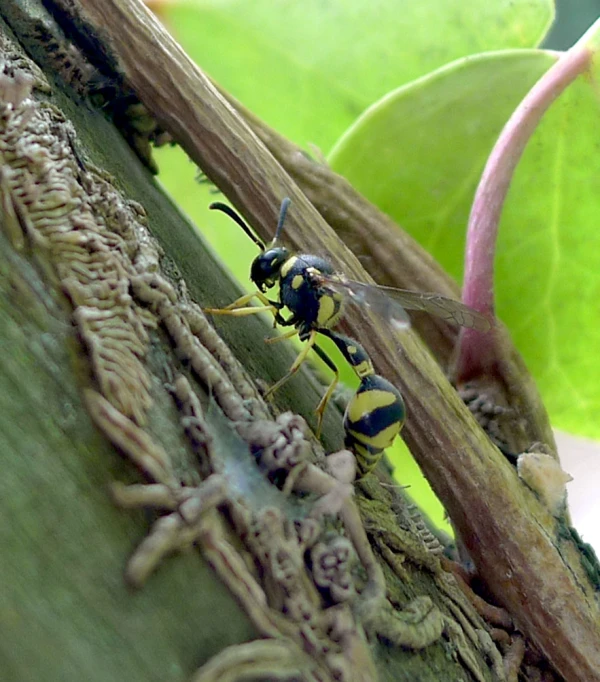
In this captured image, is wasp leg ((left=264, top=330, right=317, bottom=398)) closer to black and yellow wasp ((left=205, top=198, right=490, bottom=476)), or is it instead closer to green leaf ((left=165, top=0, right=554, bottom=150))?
black and yellow wasp ((left=205, top=198, right=490, bottom=476))

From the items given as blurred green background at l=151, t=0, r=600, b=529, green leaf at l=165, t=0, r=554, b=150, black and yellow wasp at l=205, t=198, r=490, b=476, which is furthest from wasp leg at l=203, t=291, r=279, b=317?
green leaf at l=165, t=0, r=554, b=150

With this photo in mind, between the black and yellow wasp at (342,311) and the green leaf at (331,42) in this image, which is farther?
the green leaf at (331,42)

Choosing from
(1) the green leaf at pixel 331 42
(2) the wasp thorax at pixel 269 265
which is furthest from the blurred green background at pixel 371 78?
(2) the wasp thorax at pixel 269 265

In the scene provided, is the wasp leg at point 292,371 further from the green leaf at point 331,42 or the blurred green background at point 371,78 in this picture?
the green leaf at point 331,42

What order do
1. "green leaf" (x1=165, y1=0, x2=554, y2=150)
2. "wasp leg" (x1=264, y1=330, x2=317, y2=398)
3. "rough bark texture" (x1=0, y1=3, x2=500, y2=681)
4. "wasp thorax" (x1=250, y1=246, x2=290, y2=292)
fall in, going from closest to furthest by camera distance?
"rough bark texture" (x1=0, y1=3, x2=500, y2=681)
"wasp leg" (x1=264, y1=330, x2=317, y2=398)
"wasp thorax" (x1=250, y1=246, x2=290, y2=292)
"green leaf" (x1=165, y1=0, x2=554, y2=150)

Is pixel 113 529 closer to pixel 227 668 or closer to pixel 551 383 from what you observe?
pixel 227 668

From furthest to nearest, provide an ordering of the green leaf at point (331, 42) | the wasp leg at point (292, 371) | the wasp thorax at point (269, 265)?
the green leaf at point (331, 42), the wasp thorax at point (269, 265), the wasp leg at point (292, 371)

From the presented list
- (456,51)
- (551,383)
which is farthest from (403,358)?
(456,51)
